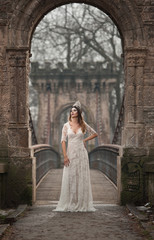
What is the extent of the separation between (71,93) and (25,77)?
18.5m

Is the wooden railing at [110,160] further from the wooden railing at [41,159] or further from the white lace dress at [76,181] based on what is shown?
the wooden railing at [41,159]

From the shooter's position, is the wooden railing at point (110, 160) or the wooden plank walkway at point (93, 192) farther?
the wooden railing at point (110, 160)

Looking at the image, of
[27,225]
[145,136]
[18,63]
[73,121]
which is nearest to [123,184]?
[145,136]

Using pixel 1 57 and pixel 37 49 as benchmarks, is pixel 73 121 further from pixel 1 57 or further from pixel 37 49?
pixel 37 49

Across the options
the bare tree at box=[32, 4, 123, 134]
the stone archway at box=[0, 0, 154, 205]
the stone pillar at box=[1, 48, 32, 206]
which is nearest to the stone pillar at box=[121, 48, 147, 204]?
the stone archway at box=[0, 0, 154, 205]

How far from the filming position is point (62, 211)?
6613 mm

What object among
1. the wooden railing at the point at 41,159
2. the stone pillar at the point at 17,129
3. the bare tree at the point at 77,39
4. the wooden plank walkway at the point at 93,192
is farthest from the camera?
the bare tree at the point at 77,39

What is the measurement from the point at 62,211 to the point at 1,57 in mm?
2971

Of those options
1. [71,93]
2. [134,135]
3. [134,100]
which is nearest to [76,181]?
[134,135]

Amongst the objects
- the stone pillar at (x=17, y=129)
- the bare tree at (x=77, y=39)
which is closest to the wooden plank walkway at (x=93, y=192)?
the stone pillar at (x=17, y=129)

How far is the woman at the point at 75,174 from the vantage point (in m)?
6.66

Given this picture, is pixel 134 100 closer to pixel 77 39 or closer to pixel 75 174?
pixel 75 174

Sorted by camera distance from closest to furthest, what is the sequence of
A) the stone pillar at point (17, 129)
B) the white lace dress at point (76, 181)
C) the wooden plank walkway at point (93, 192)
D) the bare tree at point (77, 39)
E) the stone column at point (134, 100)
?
the white lace dress at point (76, 181)
the stone pillar at point (17, 129)
the stone column at point (134, 100)
the wooden plank walkway at point (93, 192)
the bare tree at point (77, 39)

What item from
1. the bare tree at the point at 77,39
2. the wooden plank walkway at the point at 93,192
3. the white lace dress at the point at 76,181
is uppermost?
the bare tree at the point at 77,39
